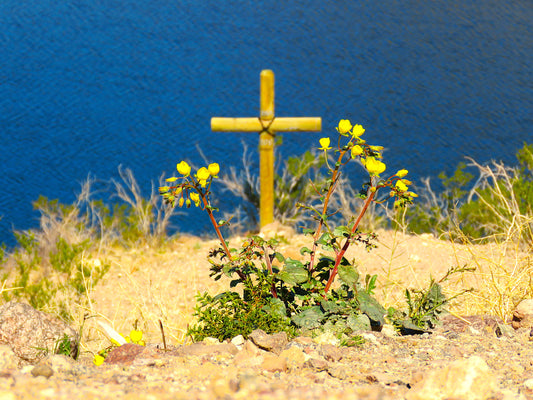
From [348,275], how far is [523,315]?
1005mm

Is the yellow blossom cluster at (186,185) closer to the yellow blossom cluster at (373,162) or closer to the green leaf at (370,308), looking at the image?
the yellow blossom cluster at (373,162)

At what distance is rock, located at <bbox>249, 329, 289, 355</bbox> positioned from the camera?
241 cm

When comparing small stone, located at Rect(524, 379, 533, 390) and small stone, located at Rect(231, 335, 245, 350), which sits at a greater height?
small stone, located at Rect(524, 379, 533, 390)

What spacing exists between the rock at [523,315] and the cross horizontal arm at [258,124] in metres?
3.99

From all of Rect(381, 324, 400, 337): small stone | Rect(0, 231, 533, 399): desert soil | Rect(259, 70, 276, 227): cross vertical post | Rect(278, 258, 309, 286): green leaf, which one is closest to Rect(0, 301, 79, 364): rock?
Rect(0, 231, 533, 399): desert soil

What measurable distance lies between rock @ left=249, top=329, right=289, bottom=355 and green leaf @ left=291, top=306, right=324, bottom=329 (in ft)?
0.79

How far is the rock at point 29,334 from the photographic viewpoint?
2.92 m

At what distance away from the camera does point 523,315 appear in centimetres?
305

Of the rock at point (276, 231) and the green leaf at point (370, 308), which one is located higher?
the green leaf at point (370, 308)

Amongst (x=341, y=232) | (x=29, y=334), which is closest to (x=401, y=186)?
(x=341, y=232)

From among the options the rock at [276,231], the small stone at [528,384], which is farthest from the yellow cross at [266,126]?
the small stone at [528,384]

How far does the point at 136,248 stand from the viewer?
6.35m

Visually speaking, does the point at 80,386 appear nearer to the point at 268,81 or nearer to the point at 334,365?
the point at 334,365

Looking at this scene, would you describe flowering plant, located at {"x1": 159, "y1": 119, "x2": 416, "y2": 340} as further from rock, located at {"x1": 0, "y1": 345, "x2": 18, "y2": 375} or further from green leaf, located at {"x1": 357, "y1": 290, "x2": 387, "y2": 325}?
rock, located at {"x1": 0, "y1": 345, "x2": 18, "y2": 375}
